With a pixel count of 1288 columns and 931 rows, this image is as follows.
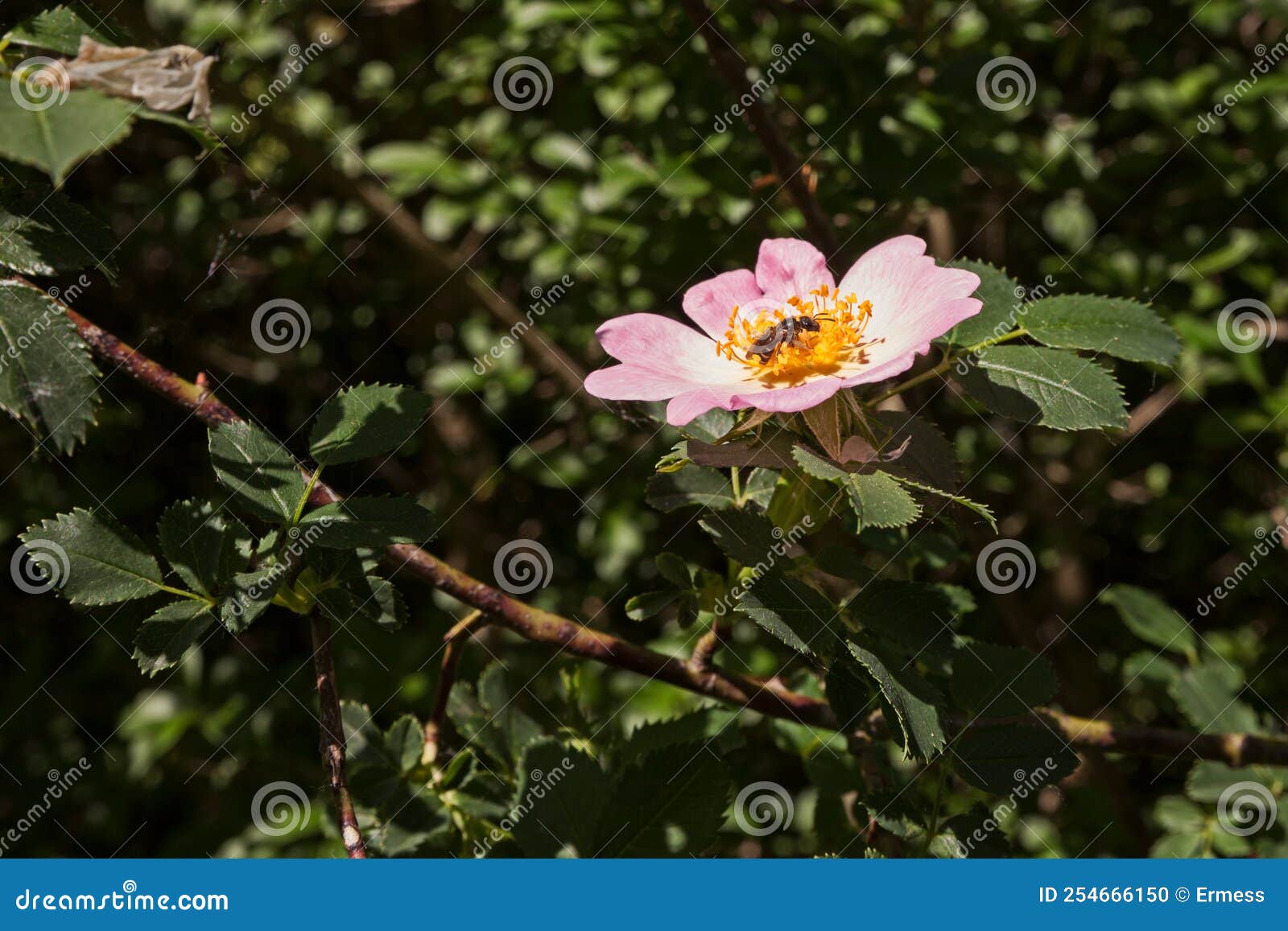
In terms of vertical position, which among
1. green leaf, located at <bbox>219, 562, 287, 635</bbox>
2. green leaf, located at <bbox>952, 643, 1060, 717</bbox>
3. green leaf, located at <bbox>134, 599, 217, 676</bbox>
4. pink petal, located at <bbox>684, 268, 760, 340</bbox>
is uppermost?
pink petal, located at <bbox>684, 268, 760, 340</bbox>

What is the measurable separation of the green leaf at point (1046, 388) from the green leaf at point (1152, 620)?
0.86 metres

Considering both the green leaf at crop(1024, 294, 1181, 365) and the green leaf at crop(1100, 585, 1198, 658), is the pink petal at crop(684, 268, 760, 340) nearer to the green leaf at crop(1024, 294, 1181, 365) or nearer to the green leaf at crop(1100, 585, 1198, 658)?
the green leaf at crop(1024, 294, 1181, 365)

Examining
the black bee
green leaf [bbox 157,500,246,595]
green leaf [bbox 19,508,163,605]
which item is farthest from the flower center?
green leaf [bbox 19,508,163,605]

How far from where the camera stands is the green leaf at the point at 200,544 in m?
1.20

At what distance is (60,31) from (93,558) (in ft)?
1.79

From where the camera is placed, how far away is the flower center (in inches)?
49.3

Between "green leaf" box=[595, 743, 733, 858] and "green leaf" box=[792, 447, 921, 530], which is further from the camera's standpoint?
"green leaf" box=[595, 743, 733, 858]

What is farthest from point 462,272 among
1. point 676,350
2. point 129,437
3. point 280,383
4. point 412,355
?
point 676,350

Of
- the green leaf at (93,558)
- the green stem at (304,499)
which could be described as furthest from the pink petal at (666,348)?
the green leaf at (93,558)

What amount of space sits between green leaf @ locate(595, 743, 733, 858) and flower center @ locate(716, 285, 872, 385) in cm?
47

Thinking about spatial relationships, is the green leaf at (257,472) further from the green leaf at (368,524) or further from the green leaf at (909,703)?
the green leaf at (909,703)

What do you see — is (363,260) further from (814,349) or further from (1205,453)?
(1205,453)

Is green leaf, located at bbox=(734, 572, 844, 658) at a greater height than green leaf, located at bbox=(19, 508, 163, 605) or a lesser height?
greater

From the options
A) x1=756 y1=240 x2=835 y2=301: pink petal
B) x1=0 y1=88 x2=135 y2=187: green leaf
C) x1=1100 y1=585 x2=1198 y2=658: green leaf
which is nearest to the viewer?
x1=0 y1=88 x2=135 y2=187: green leaf
